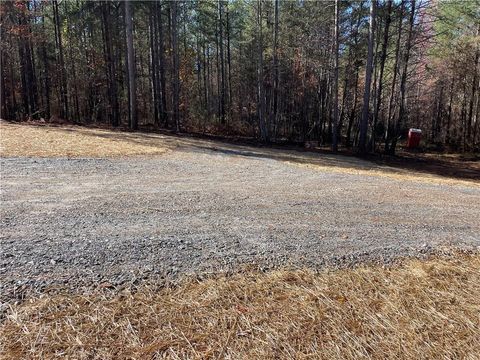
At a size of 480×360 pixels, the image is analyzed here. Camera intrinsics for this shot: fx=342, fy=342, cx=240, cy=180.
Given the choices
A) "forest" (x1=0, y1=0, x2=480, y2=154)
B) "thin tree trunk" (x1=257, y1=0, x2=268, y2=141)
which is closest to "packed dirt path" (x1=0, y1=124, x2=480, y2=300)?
"forest" (x1=0, y1=0, x2=480, y2=154)

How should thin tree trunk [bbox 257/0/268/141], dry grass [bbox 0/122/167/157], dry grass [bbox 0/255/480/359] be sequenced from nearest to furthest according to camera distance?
dry grass [bbox 0/255/480/359], dry grass [bbox 0/122/167/157], thin tree trunk [bbox 257/0/268/141]

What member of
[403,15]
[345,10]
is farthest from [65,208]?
[345,10]

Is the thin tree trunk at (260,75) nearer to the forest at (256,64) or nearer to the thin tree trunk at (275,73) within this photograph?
the forest at (256,64)

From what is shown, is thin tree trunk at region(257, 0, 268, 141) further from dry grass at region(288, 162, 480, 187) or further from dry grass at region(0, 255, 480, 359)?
dry grass at region(0, 255, 480, 359)

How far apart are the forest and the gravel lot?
35.7 feet

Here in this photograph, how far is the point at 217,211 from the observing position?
168 inches

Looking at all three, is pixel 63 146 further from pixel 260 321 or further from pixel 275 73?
pixel 275 73

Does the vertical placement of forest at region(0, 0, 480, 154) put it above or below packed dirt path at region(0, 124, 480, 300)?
above

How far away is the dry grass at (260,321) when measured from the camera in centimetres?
181

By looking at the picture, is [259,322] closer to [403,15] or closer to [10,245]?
[10,245]

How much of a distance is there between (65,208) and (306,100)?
73.0 ft

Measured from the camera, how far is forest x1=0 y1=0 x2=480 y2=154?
17234 millimetres

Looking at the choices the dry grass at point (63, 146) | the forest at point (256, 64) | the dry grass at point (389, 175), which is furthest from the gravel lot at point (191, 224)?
the forest at point (256, 64)

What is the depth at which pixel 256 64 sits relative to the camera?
2253 cm
